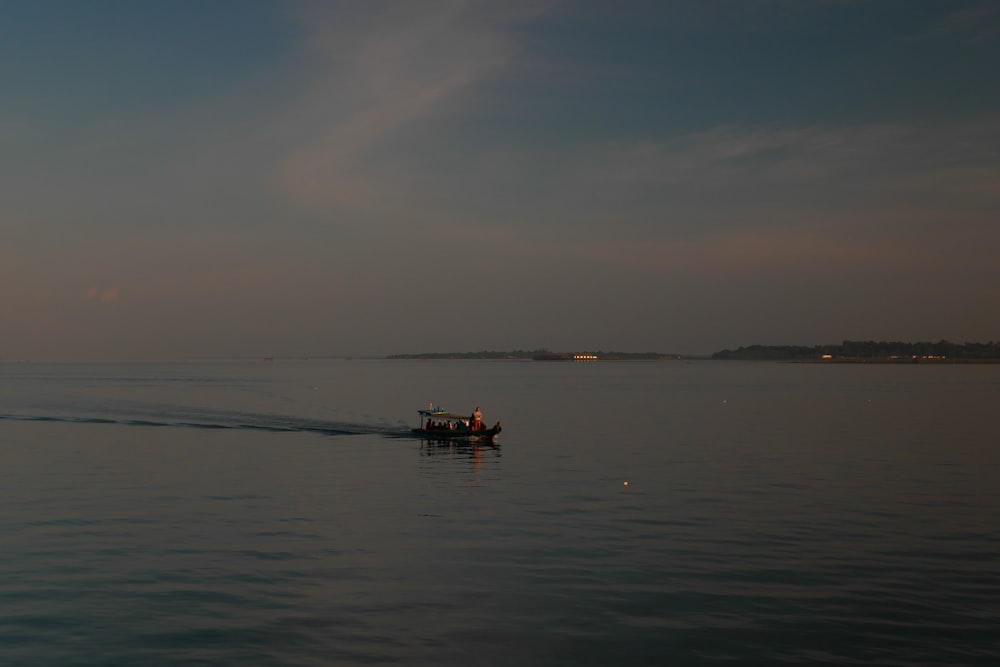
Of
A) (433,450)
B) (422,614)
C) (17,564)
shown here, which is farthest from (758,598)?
(433,450)

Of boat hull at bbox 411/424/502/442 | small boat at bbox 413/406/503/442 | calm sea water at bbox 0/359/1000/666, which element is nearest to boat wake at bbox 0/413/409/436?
small boat at bbox 413/406/503/442

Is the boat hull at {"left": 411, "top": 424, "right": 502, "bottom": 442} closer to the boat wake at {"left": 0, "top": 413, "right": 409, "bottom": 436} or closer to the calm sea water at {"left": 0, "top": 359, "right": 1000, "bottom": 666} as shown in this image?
the calm sea water at {"left": 0, "top": 359, "right": 1000, "bottom": 666}

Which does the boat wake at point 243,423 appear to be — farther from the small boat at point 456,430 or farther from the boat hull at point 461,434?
the boat hull at point 461,434

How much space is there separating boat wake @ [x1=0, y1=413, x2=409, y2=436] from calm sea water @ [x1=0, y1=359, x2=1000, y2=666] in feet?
47.6

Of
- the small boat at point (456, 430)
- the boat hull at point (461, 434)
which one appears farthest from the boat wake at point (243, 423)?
the boat hull at point (461, 434)

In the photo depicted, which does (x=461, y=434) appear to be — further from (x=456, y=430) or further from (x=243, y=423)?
(x=243, y=423)

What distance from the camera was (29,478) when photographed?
55.8 meters

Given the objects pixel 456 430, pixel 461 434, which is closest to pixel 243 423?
pixel 456 430

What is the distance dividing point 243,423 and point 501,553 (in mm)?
72137

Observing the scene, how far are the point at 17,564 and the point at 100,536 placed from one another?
17.1 ft

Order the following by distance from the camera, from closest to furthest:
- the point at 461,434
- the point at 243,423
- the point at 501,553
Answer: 1. the point at 501,553
2. the point at 461,434
3. the point at 243,423

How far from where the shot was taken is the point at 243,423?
101 meters

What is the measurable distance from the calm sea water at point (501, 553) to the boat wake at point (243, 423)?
14509mm

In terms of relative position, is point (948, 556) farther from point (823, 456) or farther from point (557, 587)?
point (823, 456)
